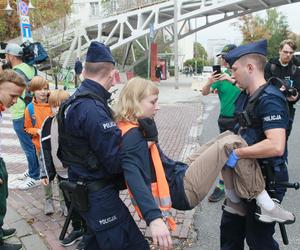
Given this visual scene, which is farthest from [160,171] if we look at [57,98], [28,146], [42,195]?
[28,146]

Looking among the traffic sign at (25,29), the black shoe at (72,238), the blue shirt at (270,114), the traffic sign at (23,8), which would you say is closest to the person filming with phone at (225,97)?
the black shoe at (72,238)

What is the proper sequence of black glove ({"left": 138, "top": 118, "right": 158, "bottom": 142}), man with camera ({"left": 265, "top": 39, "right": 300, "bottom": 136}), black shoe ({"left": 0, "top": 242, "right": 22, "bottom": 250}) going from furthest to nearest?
man with camera ({"left": 265, "top": 39, "right": 300, "bottom": 136}) < black shoe ({"left": 0, "top": 242, "right": 22, "bottom": 250}) < black glove ({"left": 138, "top": 118, "right": 158, "bottom": 142})

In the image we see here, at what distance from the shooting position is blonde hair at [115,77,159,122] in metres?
2.44

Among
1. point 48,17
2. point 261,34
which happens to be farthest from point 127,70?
point 261,34

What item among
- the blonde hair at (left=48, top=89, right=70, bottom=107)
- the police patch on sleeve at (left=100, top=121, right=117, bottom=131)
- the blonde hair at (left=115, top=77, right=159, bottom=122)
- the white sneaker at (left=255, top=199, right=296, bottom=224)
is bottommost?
the white sneaker at (left=255, top=199, right=296, bottom=224)

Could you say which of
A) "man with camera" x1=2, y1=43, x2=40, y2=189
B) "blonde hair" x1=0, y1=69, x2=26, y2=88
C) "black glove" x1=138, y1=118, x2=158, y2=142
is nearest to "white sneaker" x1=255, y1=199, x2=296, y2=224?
"black glove" x1=138, y1=118, x2=158, y2=142

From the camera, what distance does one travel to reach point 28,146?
19.6 feet

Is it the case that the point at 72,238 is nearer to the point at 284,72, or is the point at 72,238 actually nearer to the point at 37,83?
the point at 37,83

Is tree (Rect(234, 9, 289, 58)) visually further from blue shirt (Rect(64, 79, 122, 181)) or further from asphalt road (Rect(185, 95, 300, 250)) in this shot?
blue shirt (Rect(64, 79, 122, 181))

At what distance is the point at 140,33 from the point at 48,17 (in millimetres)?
7770

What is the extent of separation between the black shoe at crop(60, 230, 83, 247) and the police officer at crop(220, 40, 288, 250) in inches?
74.7

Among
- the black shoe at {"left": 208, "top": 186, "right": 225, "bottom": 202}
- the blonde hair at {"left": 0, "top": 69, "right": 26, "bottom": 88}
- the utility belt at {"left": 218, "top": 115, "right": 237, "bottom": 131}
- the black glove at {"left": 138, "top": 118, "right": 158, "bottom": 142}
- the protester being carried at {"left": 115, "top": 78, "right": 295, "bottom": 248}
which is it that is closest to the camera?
the protester being carried at {"left": 115, "top": 78, "right": 295, "bottom": 248}

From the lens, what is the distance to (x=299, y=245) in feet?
13.1

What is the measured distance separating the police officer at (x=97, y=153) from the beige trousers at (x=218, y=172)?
1.62 ft
